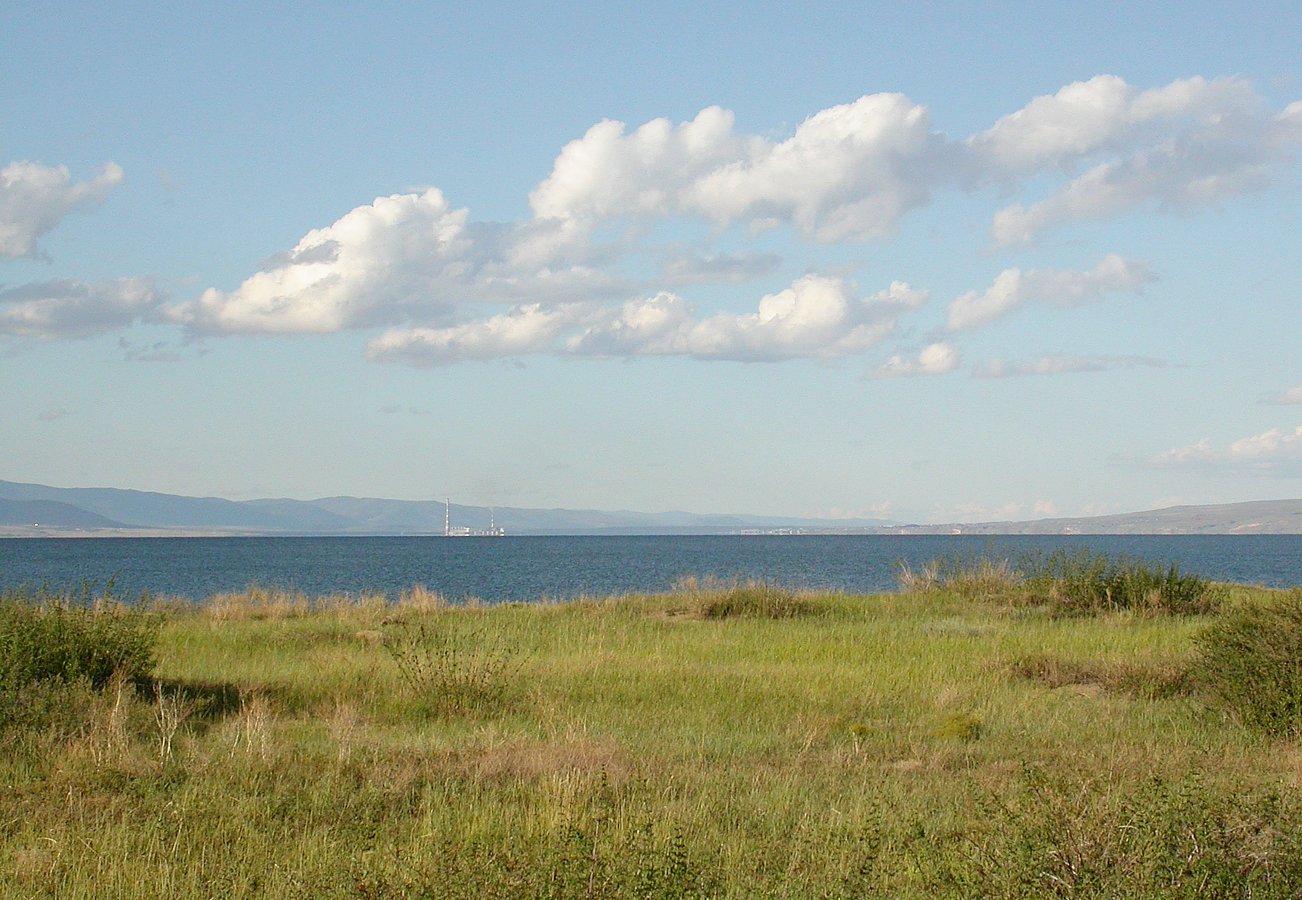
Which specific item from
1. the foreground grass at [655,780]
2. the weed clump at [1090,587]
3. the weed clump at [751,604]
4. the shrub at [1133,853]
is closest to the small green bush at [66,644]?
the foreground grass at [655,780]

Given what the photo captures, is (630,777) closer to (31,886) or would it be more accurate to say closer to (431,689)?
(31,886)

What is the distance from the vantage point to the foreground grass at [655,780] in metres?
6.07

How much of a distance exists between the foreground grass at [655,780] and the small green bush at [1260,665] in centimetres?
33

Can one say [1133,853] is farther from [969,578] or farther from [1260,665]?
[969,578]

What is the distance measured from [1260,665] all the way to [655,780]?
694cm

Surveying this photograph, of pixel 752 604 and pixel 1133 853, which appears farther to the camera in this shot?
pixel 752 604

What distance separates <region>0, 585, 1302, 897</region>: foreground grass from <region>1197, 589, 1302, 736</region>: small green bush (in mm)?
329

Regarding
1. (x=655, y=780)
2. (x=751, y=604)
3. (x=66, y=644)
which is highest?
(x=66, y=644)

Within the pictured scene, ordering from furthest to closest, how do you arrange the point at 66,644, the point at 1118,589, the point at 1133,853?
the point at 1118,589, the point at 66,644, the point at 1133,853

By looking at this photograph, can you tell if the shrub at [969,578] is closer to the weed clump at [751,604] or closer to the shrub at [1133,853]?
the weed clump at [751,604]

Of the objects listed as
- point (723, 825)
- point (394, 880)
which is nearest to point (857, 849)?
point (723, 825)

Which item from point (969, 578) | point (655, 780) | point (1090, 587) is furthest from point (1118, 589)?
point (655, 780)

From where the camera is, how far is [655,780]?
29.0 feet

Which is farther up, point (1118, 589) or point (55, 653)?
point (55, 653)
